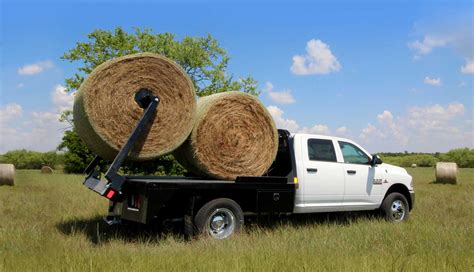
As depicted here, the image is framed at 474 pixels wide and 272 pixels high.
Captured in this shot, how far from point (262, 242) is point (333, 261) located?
164 cm

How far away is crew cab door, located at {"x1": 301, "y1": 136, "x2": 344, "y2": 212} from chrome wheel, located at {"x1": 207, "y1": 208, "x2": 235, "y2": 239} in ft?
5.25

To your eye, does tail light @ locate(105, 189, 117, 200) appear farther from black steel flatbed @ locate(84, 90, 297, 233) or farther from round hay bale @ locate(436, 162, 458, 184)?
round hay bale @ locate(436, 162, 458, 184)

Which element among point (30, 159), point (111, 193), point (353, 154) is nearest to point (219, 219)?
point (111, 193)

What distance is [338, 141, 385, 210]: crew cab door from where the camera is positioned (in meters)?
9.61

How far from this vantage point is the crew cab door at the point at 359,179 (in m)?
9.61

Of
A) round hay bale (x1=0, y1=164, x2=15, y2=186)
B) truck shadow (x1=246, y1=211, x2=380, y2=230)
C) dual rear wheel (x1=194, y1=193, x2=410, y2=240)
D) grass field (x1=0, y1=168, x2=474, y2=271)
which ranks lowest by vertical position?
grass field (x1=0, y1=168, x2=474, y2=271)

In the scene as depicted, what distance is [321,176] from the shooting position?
916 cm

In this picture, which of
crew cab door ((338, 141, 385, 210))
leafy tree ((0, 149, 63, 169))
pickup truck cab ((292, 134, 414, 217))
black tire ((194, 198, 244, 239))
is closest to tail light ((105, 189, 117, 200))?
black tire ((194, 198, 244, 239))

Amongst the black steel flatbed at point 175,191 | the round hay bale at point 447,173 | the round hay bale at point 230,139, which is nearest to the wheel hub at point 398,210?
the black steel flatbed at point 175,191

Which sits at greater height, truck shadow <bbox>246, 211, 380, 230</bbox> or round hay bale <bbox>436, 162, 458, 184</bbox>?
round hay bale <bbox>436, 162, 458, 184</bbox>

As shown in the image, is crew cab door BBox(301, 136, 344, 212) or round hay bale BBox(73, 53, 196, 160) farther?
crew cab door BBox(301, 136, 344, 212)

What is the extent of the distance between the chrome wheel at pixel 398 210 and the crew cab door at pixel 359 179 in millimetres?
384

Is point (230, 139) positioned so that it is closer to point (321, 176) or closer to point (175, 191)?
point (175, 191)

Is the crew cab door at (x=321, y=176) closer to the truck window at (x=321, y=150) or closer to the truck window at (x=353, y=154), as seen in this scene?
the truck window at (x=321, y=150)
